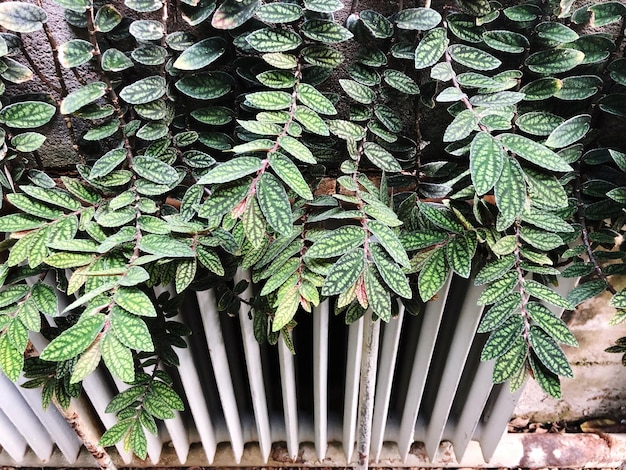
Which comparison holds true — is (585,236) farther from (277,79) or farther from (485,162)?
(277,79)

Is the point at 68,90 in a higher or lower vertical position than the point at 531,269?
higher

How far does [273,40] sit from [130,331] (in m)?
0.43

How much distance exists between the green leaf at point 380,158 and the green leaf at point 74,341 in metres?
0.45

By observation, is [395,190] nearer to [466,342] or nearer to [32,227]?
[466,342]

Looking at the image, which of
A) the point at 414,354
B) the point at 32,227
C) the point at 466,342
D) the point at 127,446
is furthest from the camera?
the point at 414,354

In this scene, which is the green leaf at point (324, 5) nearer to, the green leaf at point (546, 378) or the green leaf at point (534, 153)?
the green leaf at point (534, 153)

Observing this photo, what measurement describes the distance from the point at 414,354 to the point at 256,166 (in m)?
0.81

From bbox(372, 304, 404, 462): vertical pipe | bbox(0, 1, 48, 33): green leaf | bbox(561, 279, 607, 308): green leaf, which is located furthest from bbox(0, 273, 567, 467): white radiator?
bbox(0, 1, 48, 33): green leaf

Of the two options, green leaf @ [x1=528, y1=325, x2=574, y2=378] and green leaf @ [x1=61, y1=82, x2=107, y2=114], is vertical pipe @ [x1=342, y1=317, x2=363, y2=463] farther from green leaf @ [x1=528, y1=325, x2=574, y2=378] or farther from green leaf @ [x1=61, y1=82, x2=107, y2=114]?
green leaf @ [x1=61, y1=82, x2=107, y2=114]

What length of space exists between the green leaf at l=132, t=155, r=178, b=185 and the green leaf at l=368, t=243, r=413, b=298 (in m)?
0.31

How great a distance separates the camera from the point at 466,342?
3.65 feet

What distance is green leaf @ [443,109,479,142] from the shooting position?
653 millimetres

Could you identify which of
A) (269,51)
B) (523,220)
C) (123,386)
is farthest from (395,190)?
(123,386)

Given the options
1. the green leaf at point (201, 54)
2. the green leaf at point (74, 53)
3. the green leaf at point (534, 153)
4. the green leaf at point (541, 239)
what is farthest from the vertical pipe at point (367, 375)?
the green leaf at point (74, 53)
